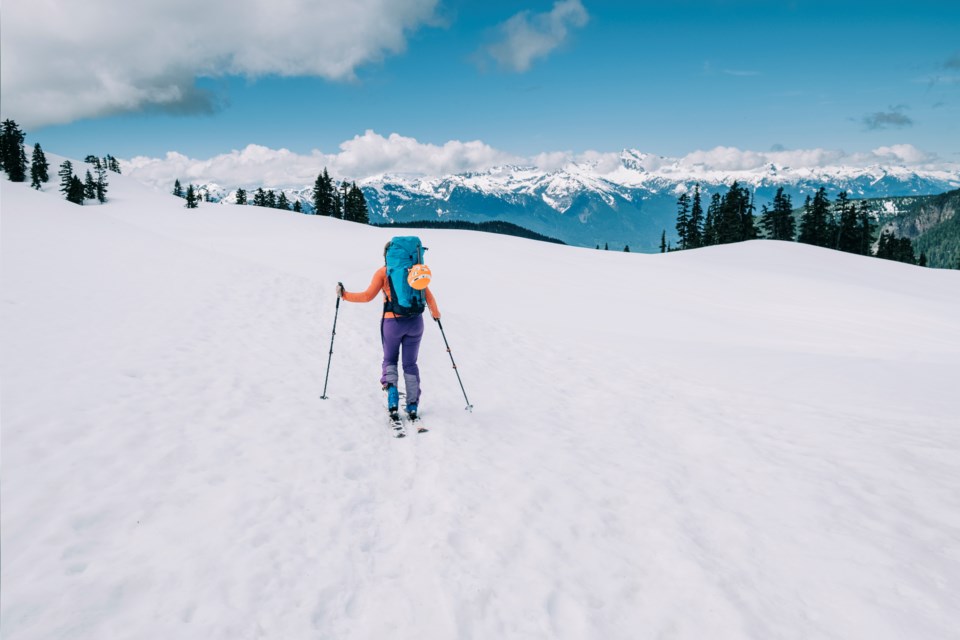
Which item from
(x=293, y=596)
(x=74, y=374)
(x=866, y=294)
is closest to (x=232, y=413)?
(x=74, y=374)

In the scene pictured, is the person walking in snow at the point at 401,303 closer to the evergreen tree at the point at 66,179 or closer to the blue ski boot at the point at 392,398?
the blue ski boot at the point at 392,398

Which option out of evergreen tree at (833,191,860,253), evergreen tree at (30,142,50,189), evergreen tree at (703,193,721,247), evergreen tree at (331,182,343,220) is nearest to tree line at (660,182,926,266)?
evergreen tree at (833,191,860,253)

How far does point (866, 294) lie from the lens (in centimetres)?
2722

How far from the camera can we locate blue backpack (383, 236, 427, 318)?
7.70 m

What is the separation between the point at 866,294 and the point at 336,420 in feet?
107

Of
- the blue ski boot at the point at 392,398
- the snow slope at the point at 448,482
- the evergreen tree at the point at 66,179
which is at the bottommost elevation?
the snow slope at the point at 448,482

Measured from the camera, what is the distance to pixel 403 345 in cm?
811

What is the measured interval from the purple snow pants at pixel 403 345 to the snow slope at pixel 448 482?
1.05m

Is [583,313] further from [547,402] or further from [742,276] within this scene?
[742,276]

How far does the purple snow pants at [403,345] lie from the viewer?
7961mm

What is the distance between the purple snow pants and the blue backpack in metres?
0.18

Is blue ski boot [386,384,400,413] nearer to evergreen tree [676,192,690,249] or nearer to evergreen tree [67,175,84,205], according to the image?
evergreen tree [67,175,84,205]

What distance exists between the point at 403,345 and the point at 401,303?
0.83 m

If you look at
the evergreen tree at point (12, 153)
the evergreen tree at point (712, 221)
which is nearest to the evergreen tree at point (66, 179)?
the evergreen tree at point (12, 153)
